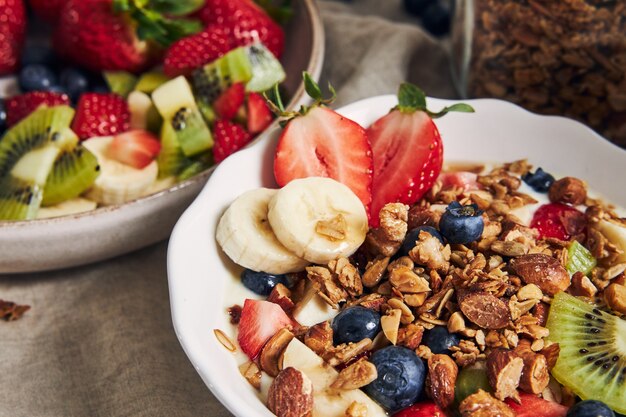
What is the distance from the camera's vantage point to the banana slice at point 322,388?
0.99 meters

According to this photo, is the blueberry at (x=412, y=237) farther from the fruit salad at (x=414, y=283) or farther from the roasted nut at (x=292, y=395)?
the roasted nut at (x=292, y=395)

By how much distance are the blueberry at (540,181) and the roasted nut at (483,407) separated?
0.52 metres

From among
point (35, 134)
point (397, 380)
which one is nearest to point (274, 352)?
point (397, 380)

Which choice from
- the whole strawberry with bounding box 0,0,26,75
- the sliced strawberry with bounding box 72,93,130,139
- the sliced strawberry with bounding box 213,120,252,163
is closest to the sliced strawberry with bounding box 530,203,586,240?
the sliced strawberry with bounding box 213,120,252,163

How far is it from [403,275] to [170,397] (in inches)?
17.9

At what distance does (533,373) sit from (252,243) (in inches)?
17.2

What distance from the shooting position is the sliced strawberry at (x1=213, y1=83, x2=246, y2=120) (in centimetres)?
160

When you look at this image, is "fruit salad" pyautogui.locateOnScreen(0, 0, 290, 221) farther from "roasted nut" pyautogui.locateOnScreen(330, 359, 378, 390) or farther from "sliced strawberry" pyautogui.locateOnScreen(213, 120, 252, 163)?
"roasted nut" pyautogui.locateOnScreen(330, 359, 378, 390)

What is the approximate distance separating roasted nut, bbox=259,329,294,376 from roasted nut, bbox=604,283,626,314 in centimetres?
46

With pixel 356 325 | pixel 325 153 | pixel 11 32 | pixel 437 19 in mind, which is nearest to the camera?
pixel 356 325

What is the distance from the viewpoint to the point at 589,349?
1056 millimetres

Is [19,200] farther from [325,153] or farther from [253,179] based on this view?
[325,153]

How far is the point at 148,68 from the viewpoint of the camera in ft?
5.94

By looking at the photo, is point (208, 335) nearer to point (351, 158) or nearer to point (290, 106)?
point (351, 158)
